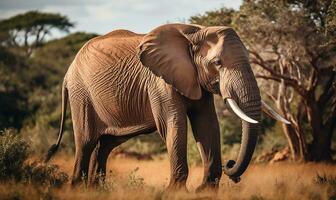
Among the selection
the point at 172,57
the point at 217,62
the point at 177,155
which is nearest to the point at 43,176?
the point at 177,155

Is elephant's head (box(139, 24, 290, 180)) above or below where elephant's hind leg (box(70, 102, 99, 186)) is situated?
above

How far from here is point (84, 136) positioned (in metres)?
12.9

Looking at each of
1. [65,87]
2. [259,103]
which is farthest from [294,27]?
[259,103]

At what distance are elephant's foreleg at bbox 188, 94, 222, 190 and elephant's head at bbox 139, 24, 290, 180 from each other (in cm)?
39

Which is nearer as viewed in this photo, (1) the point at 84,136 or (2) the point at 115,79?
(2) the point at 115,79

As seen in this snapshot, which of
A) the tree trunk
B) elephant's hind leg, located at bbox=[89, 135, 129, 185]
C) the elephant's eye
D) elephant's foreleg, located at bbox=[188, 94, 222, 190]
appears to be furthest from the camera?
the tree trunk

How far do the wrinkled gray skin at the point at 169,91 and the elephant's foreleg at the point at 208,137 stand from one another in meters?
0.01

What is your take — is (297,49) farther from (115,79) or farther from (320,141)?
(115,79)

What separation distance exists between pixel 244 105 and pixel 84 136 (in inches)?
128

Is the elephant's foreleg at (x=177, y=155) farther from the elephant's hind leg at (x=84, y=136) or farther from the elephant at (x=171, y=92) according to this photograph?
the elephant's hind leg at (x=84, y=136)

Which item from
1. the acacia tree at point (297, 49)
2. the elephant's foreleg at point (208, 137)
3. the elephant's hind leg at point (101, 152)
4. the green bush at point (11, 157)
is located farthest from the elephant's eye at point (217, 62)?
the acacia tree at point (297, 49)

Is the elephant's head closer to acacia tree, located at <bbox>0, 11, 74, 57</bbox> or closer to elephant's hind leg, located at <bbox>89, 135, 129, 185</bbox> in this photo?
elephant's hind leg, located at <bbox>89, 135, 129, 185</bbox>

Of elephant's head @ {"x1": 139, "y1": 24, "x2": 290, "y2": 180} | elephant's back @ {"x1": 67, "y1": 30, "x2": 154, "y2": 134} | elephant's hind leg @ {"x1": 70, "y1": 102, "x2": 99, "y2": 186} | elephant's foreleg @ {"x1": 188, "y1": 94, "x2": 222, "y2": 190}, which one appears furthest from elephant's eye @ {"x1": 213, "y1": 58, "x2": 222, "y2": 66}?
elephant's hind leg @ {"x1": 70, "y1": 102, "x2": 99, "y2": 186}

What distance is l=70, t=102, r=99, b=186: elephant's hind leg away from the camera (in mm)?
12852
